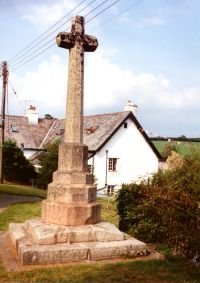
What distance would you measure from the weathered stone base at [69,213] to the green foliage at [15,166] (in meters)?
24.4

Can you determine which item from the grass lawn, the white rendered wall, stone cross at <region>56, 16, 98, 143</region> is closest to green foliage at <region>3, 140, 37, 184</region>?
the white rendered wall

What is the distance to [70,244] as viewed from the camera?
7660 millimetres

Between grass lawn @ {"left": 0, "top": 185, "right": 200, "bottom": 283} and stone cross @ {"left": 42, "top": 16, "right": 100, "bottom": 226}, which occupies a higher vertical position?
stone cross @ {"left": 42, "top": 16, "right": 100, "bottom": 226}

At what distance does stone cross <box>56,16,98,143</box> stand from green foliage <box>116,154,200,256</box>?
2197mm

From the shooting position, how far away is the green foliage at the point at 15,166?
32.4 metres

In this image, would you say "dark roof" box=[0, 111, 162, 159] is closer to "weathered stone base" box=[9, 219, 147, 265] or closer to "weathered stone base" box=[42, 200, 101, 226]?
"weathered stone base" box=[42, 200, 101, 226]

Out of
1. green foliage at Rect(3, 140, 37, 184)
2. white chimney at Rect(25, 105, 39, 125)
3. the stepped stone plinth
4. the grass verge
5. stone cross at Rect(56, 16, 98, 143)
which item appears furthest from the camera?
white chimney at Rect(25, 105, 39, 125)

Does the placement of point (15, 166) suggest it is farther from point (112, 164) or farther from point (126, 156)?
point (126, 156)

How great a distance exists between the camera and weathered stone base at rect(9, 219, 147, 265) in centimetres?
719

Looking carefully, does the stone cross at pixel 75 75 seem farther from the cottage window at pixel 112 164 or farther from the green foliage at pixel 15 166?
the green foliage at pixel 15 166

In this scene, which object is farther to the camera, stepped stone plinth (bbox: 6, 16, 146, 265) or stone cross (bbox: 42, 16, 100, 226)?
stone cross (bbox: 42, 16, 100, 226)

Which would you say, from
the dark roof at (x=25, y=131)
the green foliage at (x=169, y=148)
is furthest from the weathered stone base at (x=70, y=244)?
the dark roof at (x=25, y=131)

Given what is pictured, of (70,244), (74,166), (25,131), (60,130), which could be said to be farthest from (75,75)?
(25,131)

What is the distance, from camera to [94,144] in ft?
104
